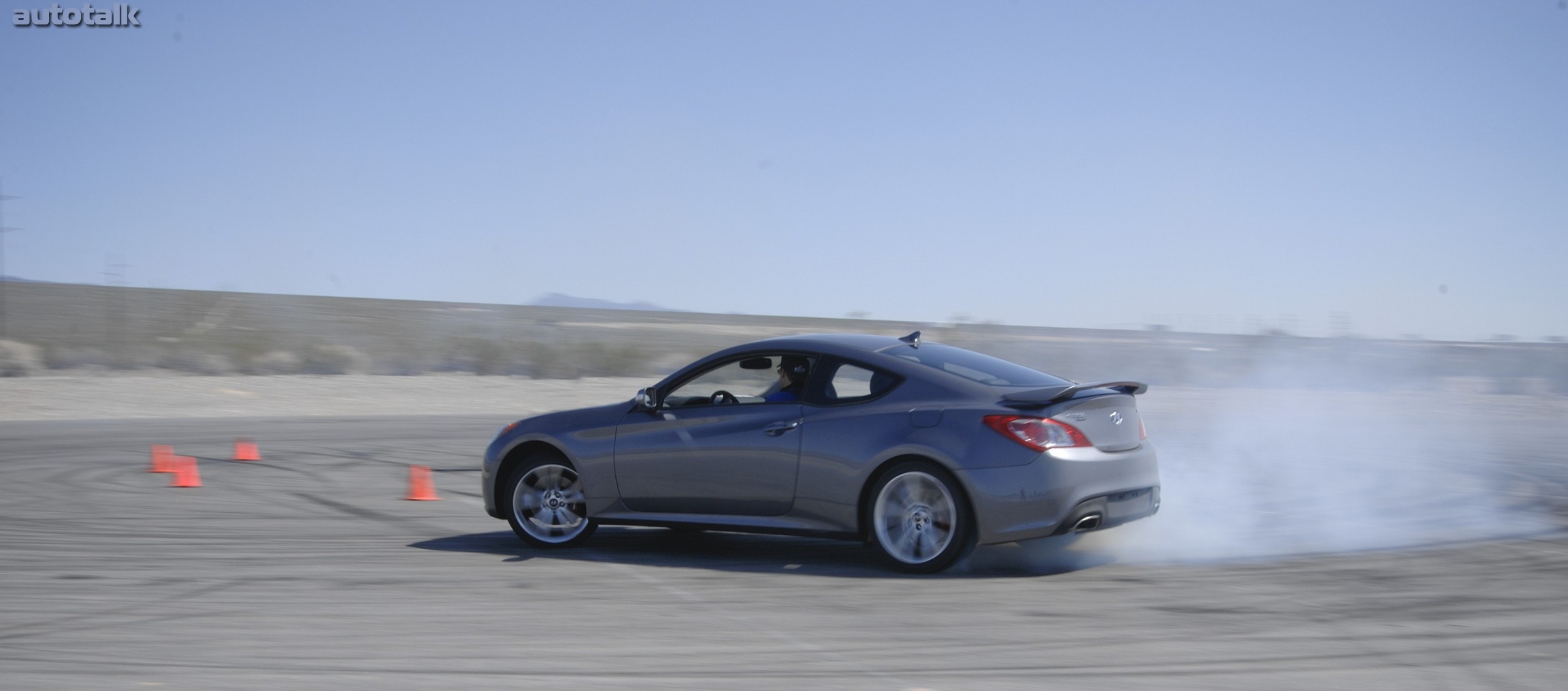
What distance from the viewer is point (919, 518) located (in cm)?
723

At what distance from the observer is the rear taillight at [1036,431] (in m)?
6.90

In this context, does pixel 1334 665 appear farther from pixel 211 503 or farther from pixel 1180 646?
pixel 211 503

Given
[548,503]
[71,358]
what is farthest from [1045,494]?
[71,358]

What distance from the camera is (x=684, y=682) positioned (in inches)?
194

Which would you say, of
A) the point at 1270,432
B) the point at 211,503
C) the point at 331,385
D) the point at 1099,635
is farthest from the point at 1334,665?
the point at 331,385

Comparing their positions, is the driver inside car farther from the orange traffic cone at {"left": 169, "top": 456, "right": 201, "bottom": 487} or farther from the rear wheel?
the orange traffic cone at {"left": 169, "top": 456, "right": 201, "bottom": 487}

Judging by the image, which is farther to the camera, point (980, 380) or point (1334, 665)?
point (980, 380)

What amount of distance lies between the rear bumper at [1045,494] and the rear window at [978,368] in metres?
0.61

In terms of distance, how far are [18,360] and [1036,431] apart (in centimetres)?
3011

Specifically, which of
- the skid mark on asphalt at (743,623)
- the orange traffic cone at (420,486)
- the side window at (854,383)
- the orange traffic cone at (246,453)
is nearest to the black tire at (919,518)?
the side window at (854,383)

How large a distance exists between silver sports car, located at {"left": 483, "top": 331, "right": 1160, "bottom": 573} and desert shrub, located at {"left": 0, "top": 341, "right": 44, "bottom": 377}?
83.7ft

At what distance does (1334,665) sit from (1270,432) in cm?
1537

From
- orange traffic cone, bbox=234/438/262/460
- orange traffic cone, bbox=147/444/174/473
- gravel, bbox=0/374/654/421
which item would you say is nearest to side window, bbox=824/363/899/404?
orange traffic cone, bbox=147/444/174/473

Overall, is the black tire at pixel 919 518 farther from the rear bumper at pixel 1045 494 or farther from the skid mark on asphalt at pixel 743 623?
the skid mark on asphalt at pixel 743 623
